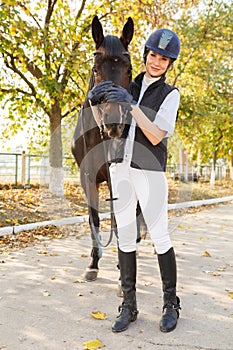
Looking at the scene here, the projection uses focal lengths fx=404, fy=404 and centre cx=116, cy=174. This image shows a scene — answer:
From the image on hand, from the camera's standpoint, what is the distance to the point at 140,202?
2.88 meters

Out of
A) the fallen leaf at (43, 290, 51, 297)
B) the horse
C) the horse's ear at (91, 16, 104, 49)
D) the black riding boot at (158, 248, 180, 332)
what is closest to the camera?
the horse

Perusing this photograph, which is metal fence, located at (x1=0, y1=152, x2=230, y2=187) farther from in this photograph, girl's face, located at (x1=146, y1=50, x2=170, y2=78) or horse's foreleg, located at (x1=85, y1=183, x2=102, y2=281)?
girl's face, located at (x1=146, y1=50, x2=170, y2=78)

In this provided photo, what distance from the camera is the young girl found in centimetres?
271

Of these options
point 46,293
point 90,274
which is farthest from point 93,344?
point 90,274

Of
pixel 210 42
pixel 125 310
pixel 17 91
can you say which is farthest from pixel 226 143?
pixel 125 310

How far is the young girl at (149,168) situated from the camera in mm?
2715

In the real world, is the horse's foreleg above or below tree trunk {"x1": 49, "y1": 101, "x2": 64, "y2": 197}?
below

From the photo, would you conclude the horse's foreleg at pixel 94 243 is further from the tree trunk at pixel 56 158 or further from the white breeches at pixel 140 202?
the tree trunk at pixel 56 158

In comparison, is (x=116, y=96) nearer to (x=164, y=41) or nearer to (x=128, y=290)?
(x=164, y=41)

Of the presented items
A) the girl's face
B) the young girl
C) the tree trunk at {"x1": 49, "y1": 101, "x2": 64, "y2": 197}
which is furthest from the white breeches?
the tree trunk at {"x1": 49, "y1": 101, "x2": 64, "y2": 197}

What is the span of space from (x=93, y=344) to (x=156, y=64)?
188 centimetres

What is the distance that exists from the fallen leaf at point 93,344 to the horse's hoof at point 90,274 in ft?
4.58

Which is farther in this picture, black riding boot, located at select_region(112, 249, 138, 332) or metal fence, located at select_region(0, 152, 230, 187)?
metal fence, located at select_region(0, 152, 230, 187)

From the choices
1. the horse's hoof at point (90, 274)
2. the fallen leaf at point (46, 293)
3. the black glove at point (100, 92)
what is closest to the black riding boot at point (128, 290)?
the fallen leaf at point (46, 293)
